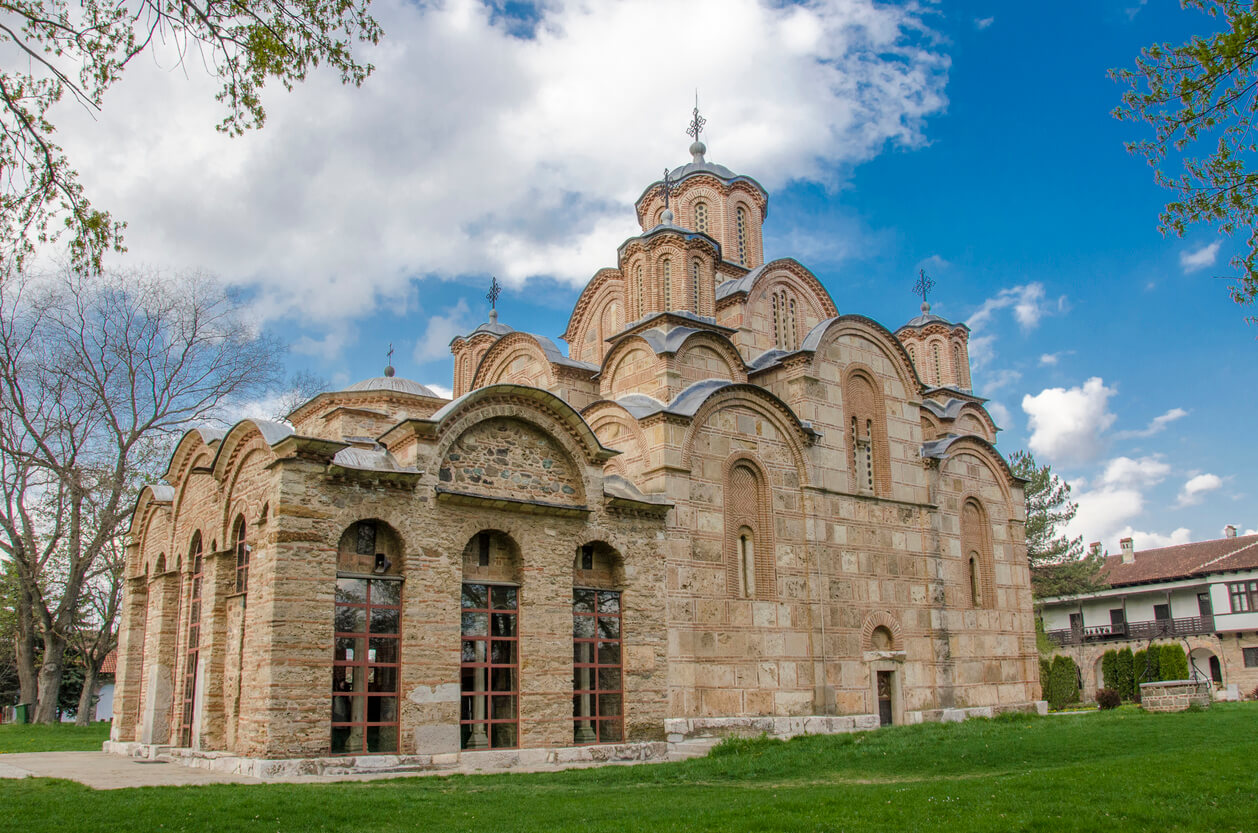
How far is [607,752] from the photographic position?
14117mm

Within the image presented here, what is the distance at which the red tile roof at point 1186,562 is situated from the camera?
3575 cm

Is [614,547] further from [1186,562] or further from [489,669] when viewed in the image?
[1186,562]

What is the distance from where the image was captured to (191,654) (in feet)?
49.7

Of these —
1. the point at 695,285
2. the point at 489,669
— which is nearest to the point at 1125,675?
the point at 695,285

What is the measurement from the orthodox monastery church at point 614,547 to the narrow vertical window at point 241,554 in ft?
0.26

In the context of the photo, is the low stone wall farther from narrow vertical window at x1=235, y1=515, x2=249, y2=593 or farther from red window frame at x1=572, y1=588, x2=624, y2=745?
narrow vertical window at x1=235, y1=515, x2=249, y2=593

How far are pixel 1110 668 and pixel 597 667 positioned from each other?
1024 inches

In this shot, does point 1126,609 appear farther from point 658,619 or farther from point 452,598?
point 452,598

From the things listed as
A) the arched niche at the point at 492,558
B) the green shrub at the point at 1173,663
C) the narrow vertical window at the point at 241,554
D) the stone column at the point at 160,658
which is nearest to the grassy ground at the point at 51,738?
the stone column at the point at 160,658

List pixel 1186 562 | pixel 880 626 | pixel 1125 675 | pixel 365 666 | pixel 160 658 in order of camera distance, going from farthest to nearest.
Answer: pixel 1186 562 → pixel 1125 675 → pixel 880 626 → pixel 160 658 → pixel 365 666

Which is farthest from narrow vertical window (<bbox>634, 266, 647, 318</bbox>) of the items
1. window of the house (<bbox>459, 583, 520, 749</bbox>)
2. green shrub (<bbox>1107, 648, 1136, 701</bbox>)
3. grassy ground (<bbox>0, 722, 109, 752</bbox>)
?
green shrub (<bbox>1107, 648, 1136, 701</bbox>)

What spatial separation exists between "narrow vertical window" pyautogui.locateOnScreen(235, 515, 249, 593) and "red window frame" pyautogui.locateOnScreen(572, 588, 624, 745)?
4.70 metres

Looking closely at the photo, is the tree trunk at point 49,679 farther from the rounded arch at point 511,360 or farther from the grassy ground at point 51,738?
the rounded arch at point 511,360

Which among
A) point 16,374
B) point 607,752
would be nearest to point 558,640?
point 607,752
